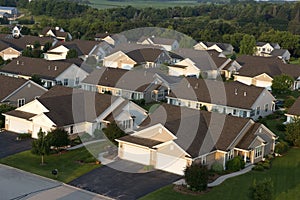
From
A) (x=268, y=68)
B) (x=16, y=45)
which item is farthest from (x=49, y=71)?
(x=268, y=68)

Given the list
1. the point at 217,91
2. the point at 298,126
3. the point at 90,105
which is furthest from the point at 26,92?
the point at 298,126

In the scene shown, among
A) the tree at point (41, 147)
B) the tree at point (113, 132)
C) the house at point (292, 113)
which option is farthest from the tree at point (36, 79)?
the house at point (292, 113)

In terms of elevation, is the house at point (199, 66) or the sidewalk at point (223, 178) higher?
the house at point (199, 66)

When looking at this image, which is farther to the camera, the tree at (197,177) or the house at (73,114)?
the house at (73,114)

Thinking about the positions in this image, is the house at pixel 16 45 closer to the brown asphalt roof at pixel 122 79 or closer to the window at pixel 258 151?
the brown asphalt roof at pixel 122 79

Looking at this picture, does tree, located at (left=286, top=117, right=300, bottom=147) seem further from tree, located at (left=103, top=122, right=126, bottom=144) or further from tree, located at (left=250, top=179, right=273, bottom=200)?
tree, located at (left=250, top=179, right=273, bottom=200)

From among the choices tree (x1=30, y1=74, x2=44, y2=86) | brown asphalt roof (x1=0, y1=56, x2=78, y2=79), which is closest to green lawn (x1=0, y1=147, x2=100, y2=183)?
tree (x1=30, y1=74, x2=44, y2=86)
